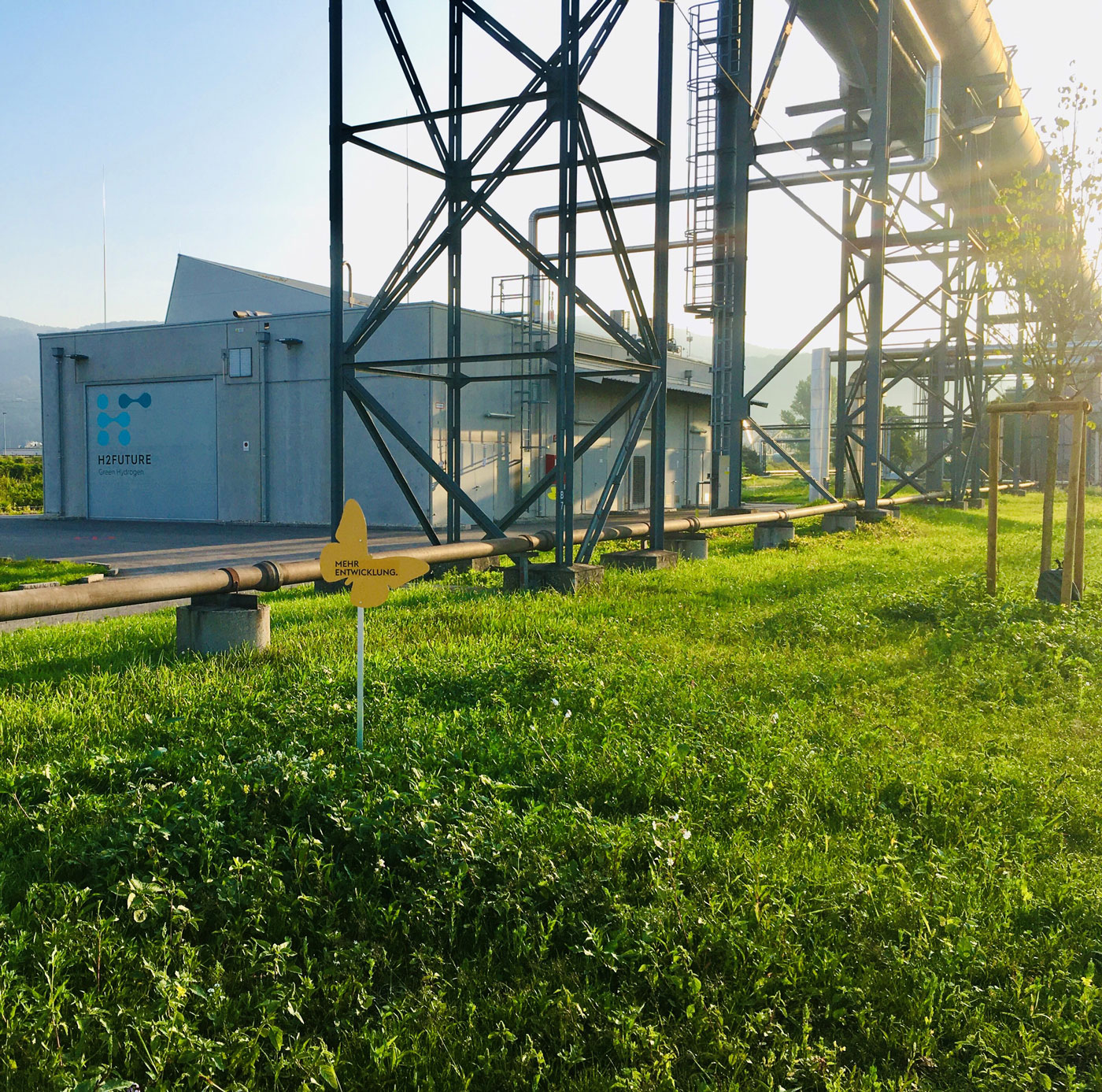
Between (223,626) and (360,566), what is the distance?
2019mm

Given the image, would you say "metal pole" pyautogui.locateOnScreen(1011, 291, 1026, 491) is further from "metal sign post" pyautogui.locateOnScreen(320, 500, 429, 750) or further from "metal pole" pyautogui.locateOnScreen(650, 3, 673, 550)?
"metal sign post" pyautogui.locateOnScreen(320, 500, 429, 750)

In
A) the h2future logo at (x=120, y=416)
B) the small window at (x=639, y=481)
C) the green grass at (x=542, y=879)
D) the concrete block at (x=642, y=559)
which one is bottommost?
the green grass at (x=542, y=879)

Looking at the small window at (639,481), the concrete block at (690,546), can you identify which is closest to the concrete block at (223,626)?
the concrete block at (690,546)

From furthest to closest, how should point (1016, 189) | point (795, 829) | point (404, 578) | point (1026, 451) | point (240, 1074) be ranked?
point (1026, 451), point (1016, 189), point (404, 578), point (795, 829), point (240, 1074)

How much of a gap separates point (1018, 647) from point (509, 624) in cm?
392

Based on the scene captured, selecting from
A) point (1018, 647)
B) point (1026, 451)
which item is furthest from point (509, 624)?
point (1026, 451)

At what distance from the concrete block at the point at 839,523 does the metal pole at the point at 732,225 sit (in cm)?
183

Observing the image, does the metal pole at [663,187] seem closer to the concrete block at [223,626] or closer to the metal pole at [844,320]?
the concrete block at [223,626]

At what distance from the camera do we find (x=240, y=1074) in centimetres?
259

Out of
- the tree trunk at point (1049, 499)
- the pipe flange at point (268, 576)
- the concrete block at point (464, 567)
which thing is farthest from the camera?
the concrete block at point (464, 567)

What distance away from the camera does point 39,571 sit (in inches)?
497

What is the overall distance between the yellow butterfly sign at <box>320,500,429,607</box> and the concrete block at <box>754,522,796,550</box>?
435 inches

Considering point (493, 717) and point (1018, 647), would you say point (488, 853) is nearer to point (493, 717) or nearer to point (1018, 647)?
point (493, 717)

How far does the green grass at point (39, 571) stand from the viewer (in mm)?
11445
